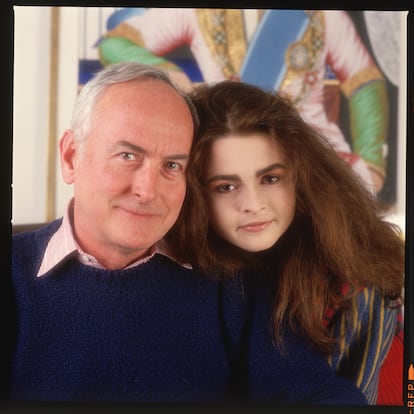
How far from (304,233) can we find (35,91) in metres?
0.71

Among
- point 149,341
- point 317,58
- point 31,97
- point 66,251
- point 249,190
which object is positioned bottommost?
point 149,341

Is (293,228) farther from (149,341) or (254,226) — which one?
(149,341)

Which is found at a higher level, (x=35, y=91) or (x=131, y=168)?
(x=35, y=91)

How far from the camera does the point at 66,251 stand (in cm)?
123

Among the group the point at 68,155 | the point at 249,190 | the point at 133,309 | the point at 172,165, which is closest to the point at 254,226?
the point at 249,190

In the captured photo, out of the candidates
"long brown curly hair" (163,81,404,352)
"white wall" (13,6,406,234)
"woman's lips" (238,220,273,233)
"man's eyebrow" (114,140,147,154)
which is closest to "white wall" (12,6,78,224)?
"white wall" (13,6,406,234)

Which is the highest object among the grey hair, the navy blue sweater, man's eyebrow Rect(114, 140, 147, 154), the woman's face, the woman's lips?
the grey hair

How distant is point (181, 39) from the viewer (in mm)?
1256

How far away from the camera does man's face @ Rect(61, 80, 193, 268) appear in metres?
1.19

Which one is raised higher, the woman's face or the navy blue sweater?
the woman's face

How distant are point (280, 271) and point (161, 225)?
30cm

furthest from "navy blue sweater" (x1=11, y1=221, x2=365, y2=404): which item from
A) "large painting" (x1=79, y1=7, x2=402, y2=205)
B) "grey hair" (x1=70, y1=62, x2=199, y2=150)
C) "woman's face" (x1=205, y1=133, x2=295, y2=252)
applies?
"large painting" (x1=79, y1=7, x2=402, y2=205)

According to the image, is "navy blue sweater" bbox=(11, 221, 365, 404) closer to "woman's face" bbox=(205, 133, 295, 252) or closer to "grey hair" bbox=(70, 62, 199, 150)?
"woman's face" bbox=(205, 133, 295, 252)

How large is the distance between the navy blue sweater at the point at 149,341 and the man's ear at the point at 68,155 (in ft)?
0.41
